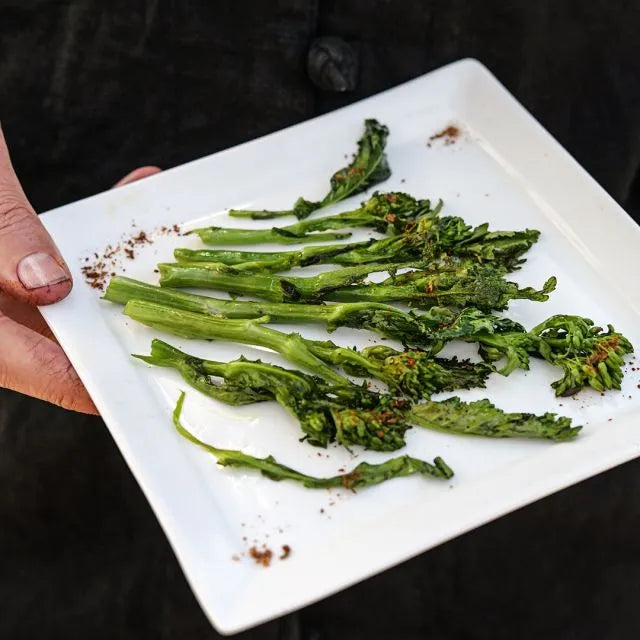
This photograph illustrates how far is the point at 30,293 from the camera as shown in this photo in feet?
9.63

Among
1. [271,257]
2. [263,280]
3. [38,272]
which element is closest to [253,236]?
[271,257]

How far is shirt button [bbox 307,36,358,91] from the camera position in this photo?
12.3ft

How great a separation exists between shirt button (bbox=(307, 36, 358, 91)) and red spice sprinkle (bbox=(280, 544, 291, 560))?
7.28ft

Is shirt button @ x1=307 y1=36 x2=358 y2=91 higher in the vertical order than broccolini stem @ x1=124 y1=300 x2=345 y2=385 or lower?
higher

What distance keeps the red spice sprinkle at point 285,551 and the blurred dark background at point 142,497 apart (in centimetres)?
137

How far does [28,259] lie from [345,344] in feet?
3.78

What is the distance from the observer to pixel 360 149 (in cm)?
354

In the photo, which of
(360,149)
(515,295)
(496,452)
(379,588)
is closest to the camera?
(496,452)

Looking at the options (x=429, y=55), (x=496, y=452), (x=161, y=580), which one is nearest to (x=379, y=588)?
(x=161, y=580)

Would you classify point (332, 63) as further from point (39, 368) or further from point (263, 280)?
point (39, 368)

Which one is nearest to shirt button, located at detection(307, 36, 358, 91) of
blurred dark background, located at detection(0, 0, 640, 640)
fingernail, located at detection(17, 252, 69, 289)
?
blurred dark background, located at detection(0, 0, 640, 640)

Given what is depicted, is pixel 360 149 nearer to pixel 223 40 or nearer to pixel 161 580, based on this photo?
pixel 223 40

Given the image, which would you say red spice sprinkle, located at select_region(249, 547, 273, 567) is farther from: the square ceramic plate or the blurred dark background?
the blurred dark background

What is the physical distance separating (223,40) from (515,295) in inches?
75.1
